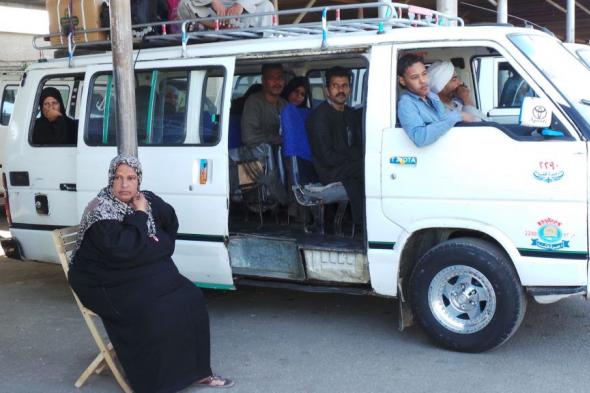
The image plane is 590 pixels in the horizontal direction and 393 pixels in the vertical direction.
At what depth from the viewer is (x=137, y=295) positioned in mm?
4457

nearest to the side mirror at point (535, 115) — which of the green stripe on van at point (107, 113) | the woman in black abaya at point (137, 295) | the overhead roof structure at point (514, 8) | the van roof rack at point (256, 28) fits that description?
the van roof rack at point (256, 28)

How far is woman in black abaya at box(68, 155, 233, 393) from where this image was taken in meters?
4.42

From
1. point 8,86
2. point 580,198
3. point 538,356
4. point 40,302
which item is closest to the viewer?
point 580,198

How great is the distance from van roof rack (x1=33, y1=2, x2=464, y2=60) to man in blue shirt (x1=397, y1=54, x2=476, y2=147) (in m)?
0.33

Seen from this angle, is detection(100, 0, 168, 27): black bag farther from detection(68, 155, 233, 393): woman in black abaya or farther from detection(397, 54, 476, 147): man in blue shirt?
detection(397, 54, 476, 147): man in blue shirt

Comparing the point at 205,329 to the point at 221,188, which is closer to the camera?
the point at 205,329

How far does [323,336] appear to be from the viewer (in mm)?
5566

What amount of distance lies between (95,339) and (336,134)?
2471 mm

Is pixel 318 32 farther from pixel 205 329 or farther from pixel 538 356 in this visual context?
pixel 538 356

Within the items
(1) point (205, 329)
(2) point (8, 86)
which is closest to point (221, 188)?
(1) point (205, 329)

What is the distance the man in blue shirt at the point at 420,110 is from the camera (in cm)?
484

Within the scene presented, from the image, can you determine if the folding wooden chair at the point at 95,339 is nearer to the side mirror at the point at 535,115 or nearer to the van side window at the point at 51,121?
the van side window at the point at 51,121

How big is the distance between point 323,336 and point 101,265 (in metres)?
1.84

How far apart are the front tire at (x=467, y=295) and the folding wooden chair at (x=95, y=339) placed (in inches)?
78.0
